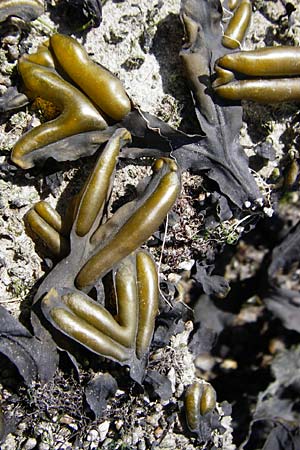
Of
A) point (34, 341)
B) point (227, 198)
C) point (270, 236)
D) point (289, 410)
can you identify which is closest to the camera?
point (34, 341)

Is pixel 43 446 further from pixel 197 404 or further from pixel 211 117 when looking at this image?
pixel 211 117

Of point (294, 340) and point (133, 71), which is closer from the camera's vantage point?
point (133, 71)

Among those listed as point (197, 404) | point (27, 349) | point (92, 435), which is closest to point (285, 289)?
point (197, 404)

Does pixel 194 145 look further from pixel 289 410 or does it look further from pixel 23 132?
pixel 289 410

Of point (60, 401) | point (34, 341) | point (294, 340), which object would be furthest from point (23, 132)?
point (294, 340)

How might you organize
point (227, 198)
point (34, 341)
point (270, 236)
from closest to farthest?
1. point (34, 341)
2. point (227, 198)
3. point (270, 236)

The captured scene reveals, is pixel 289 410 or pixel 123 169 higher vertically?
pixel 123 169

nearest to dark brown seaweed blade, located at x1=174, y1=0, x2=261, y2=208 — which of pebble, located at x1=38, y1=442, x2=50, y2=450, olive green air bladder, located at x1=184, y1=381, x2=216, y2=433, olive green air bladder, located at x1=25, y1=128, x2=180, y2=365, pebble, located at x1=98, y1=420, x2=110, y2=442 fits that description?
olive green air bladder, located at x1=25, y1=128, x2=180, y2=365

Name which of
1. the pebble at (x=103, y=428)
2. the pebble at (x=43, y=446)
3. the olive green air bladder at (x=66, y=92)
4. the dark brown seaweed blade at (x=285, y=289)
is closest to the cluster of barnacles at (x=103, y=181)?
the olive green air bladder at (x=66, y=92)

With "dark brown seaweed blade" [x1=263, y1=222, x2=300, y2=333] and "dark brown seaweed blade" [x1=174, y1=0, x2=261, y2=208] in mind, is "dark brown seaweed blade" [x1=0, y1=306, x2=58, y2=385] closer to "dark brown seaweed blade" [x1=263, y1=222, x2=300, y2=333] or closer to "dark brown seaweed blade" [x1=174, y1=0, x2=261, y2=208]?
"dark brown seaweed blade" [x1=174, y1=0, x2=261, y2=208]
